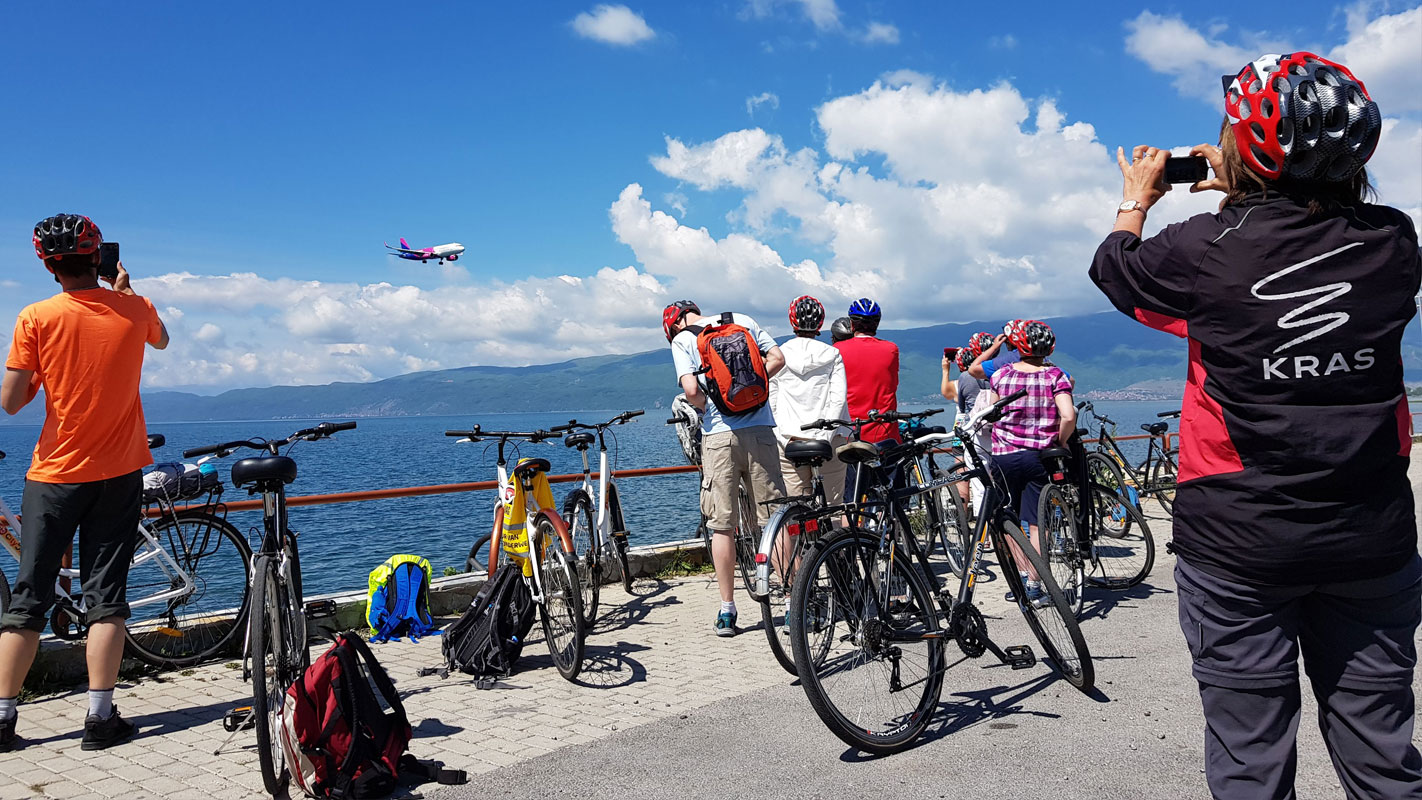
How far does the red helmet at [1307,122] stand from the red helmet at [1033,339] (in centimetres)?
452

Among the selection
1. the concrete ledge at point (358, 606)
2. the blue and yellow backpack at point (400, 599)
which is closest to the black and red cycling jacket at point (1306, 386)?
the concrete ledge at point (358, 606)

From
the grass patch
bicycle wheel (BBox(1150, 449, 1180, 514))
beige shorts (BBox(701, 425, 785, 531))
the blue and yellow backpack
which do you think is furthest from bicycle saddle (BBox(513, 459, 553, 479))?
bicycle wheel (BBox(1150, 449, 1180, 514))

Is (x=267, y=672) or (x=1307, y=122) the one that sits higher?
(x=1307, y=122)

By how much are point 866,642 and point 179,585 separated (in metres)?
4.13

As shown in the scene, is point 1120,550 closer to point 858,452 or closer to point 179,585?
point 858,452

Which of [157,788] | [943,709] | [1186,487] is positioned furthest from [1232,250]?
[157,788]

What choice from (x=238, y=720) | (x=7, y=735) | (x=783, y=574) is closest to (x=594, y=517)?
(x=783, y=574)

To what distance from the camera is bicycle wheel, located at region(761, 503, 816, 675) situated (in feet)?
15.7

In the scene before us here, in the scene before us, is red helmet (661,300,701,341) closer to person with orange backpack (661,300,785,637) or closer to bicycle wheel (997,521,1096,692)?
person with orange backpack (661,300,785,637)

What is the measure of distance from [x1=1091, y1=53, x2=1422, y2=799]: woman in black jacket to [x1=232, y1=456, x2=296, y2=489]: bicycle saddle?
3.36 meters

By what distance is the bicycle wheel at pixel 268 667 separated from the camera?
3818mm

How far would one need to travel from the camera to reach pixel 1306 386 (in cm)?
213

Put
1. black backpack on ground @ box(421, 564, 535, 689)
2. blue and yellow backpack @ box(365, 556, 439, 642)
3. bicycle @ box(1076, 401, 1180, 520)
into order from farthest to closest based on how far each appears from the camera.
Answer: bicycle @ box(1076, 401, 1180, 520)
blue and yellow backpack @ box(365, 556, 439, 642)
black backpack on ground @ box(421, 564, 535, 689)

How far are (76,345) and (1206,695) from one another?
475cm
